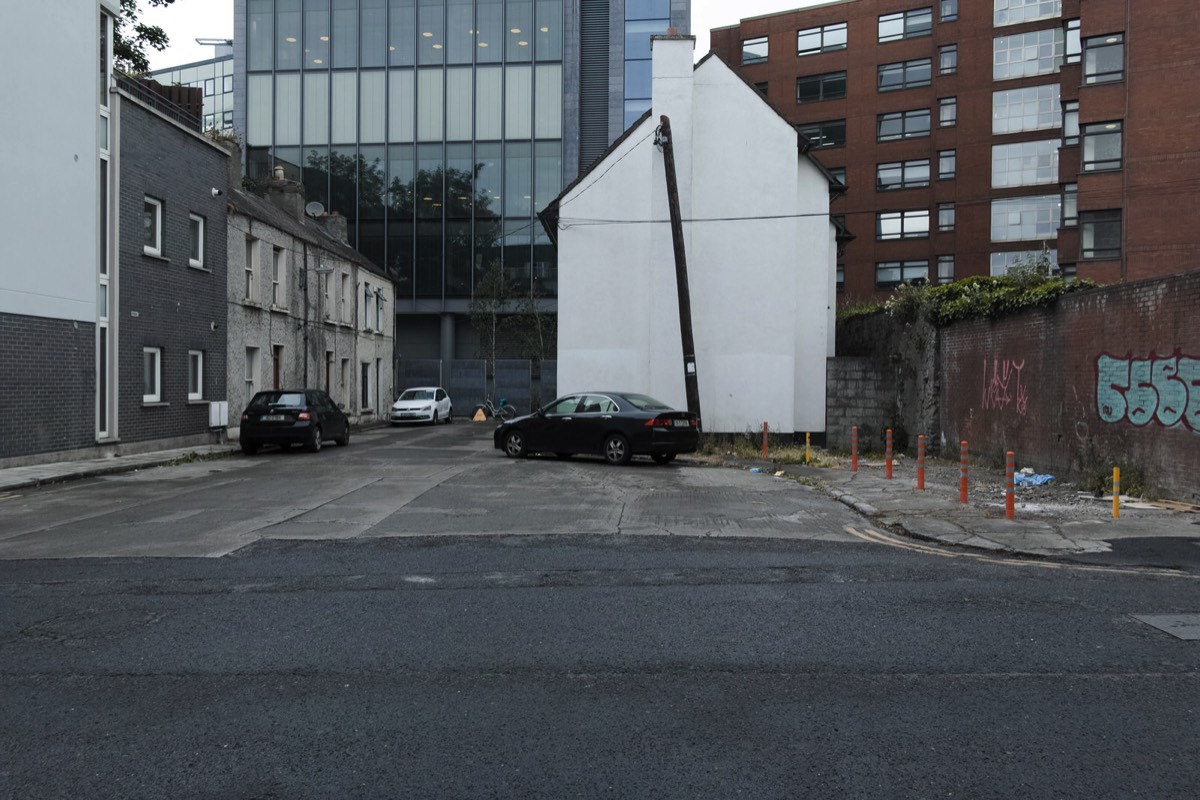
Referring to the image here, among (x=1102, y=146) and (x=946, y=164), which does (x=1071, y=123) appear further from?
(x=946, y=164)

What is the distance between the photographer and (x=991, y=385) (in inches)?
649

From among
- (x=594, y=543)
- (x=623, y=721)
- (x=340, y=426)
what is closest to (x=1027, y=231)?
(x=340, y=426)

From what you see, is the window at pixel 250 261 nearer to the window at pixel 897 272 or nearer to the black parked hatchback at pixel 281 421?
the black parked hatchback at pixel 281 421

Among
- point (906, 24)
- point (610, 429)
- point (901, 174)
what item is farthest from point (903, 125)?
point (610, 429)

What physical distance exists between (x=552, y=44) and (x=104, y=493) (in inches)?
1432

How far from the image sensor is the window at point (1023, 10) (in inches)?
1599

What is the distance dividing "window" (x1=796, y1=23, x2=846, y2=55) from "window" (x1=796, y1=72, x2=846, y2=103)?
4.21 feet

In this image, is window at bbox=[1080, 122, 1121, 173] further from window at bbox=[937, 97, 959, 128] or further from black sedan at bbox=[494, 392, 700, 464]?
black sedan at bbox=[494, 392, 700, 464]

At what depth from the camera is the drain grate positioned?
567 centimetres

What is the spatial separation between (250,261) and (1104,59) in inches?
1087

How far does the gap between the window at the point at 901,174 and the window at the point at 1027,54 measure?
199 inches

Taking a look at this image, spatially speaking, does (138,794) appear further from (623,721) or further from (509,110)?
(509,110)

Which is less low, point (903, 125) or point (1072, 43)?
point (1072, 43)

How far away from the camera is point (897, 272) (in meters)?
45.7
